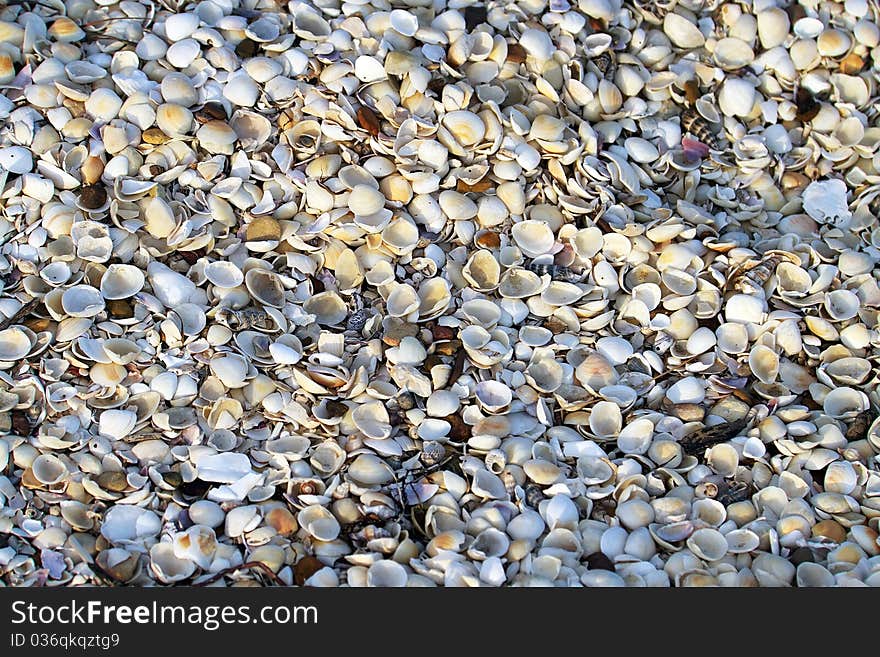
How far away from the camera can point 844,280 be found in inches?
69.6

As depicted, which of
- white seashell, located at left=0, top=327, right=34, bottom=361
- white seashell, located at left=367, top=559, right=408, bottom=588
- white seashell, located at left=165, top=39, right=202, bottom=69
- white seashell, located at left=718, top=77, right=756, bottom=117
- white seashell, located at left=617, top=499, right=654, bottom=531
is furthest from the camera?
white seashell, located at left=718, top=77, right=756, bottom=117

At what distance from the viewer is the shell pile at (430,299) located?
4.70 ft

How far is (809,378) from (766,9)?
2.98 ft

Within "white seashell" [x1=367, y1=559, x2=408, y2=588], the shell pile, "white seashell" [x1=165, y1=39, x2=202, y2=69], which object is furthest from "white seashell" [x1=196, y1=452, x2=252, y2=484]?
"white seashell" [x1=165, y1=39, x2=202, y2=69]

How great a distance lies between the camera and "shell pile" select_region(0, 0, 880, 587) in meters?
1.43

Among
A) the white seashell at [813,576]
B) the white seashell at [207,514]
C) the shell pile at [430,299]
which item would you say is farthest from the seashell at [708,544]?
the white seashell at [207,514]

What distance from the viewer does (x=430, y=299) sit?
5.50 feet

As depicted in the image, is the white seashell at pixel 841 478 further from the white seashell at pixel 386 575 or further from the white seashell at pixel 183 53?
the white seashell at pixel 183 53

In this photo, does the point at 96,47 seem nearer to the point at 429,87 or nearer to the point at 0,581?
the point at 429,87

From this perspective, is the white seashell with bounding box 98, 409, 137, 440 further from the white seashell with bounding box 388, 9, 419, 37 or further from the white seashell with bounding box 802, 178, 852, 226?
the white seashell with bounding box 802, 178, 852, 226

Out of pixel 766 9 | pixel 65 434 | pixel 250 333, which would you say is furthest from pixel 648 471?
pixel 766 9

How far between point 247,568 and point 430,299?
0.58 meters

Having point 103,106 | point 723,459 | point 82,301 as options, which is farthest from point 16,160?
point 723,459

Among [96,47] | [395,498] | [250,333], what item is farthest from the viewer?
[96,47]
